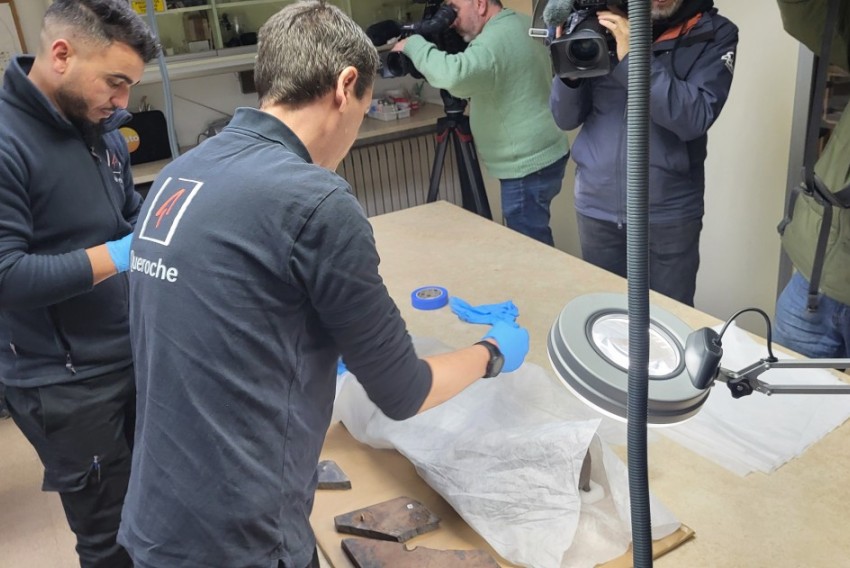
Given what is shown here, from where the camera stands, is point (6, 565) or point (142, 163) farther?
point (142, 163)

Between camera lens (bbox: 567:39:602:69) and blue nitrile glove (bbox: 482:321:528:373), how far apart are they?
0.85 meters

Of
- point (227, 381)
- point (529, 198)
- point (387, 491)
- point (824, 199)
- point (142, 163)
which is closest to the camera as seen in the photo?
point (227, 381)

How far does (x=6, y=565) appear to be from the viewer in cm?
197

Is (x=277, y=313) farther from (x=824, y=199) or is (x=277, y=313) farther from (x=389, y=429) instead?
(x=824, y=199)

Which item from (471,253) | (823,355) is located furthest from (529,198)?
(823,355)

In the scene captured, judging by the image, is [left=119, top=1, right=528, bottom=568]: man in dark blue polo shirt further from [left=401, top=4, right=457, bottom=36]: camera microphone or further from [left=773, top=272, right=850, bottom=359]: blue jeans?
[left=401, top=4, right=457, bottom=36]: camera microphone

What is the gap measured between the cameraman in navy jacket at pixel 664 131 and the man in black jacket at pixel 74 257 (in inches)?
43.9

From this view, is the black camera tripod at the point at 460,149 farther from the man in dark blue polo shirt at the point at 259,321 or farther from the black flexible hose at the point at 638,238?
the black flexible hose at the point at 638,238

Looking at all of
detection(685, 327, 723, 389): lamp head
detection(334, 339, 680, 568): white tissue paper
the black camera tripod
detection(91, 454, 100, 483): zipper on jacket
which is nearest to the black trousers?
detection(91, 454, 100, 483): zipper on jacket

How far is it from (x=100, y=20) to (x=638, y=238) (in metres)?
1.21

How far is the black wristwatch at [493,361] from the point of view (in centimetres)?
111

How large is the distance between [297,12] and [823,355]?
3.86 ft

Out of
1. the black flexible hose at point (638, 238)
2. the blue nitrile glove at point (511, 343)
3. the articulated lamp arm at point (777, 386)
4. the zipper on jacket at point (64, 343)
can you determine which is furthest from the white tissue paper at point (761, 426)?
the zipper on jacket at point (64, 343)

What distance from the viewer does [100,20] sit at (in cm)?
133
